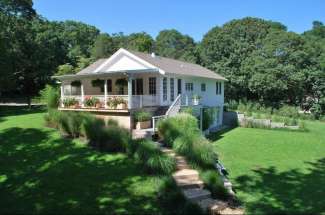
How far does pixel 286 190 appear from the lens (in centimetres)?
947

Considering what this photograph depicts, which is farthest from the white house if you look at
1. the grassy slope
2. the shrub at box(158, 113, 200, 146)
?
the grassy slope

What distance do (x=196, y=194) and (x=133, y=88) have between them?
12.6 metres

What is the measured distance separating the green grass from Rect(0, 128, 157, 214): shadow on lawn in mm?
3463

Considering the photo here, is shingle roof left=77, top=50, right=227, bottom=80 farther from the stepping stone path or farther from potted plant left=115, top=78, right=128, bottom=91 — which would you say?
the stepping stone path

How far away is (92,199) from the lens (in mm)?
7758

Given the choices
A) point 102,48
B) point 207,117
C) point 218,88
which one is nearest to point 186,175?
point 207,117

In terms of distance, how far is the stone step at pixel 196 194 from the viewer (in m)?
8.16

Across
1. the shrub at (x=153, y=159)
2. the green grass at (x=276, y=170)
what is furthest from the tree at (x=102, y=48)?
the shrub at (x=153, y=159)

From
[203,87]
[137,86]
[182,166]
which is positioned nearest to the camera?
[182,166]

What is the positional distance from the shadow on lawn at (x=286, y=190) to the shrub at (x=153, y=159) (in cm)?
247

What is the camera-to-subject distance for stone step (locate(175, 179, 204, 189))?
8.95 meters

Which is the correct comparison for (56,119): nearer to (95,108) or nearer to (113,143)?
(95,108)

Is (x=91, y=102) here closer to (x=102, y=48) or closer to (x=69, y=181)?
(x=69, y=181)

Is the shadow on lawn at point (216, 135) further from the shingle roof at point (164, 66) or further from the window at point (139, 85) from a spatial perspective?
the window at point (139, 85)
